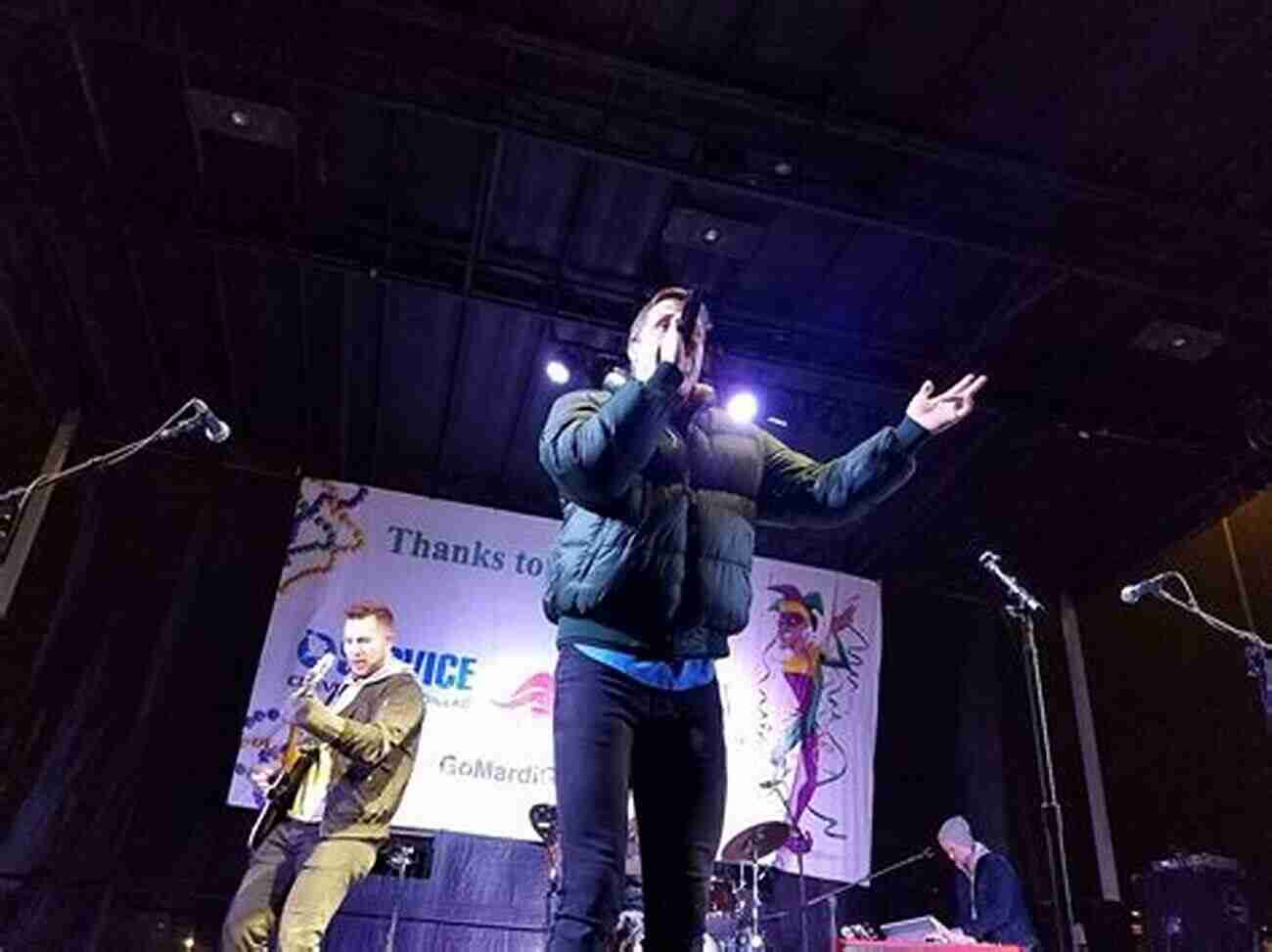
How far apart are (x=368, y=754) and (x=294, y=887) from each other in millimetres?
467

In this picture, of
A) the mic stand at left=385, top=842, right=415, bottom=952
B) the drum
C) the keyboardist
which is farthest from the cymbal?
the mic stand at left=385, top=842, right=415, bottom=952

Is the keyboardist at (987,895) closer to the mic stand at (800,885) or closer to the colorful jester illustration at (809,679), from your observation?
the colorful jester illustration at (809,679)

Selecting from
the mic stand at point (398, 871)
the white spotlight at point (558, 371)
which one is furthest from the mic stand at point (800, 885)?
the white spotlight at point (558, 371)

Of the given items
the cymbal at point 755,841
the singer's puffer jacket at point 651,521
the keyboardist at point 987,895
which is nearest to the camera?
the singer's puffer jacket at point 651,521

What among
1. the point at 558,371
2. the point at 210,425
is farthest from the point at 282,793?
the point at 558,371

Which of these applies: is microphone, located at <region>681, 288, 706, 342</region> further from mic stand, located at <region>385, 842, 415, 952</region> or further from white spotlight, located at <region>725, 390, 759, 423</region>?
mic stand, located at <region>385, 842, 415, 952</region>

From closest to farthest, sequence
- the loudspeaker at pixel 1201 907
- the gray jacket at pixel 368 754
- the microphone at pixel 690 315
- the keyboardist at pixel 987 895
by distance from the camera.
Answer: the microphone at pixel 690 315 < the gray jacket at pixel 368 754 < the loudspeaker at pixel 1201 907 < the keyboardist at pixel 987 895

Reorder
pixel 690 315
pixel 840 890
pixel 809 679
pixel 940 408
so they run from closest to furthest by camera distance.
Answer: pixel 690 315, pixel 940 408, pixel 840 890, pixel 809 679

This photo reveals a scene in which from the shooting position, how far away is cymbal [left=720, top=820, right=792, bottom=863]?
493cm

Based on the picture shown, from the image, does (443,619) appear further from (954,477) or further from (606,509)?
(606,509)

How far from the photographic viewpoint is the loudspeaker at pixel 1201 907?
4805 mm

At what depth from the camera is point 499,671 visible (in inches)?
224

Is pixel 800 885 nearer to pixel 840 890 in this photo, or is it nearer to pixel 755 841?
pixel 840 890

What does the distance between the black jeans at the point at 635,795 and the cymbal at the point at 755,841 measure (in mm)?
3776
